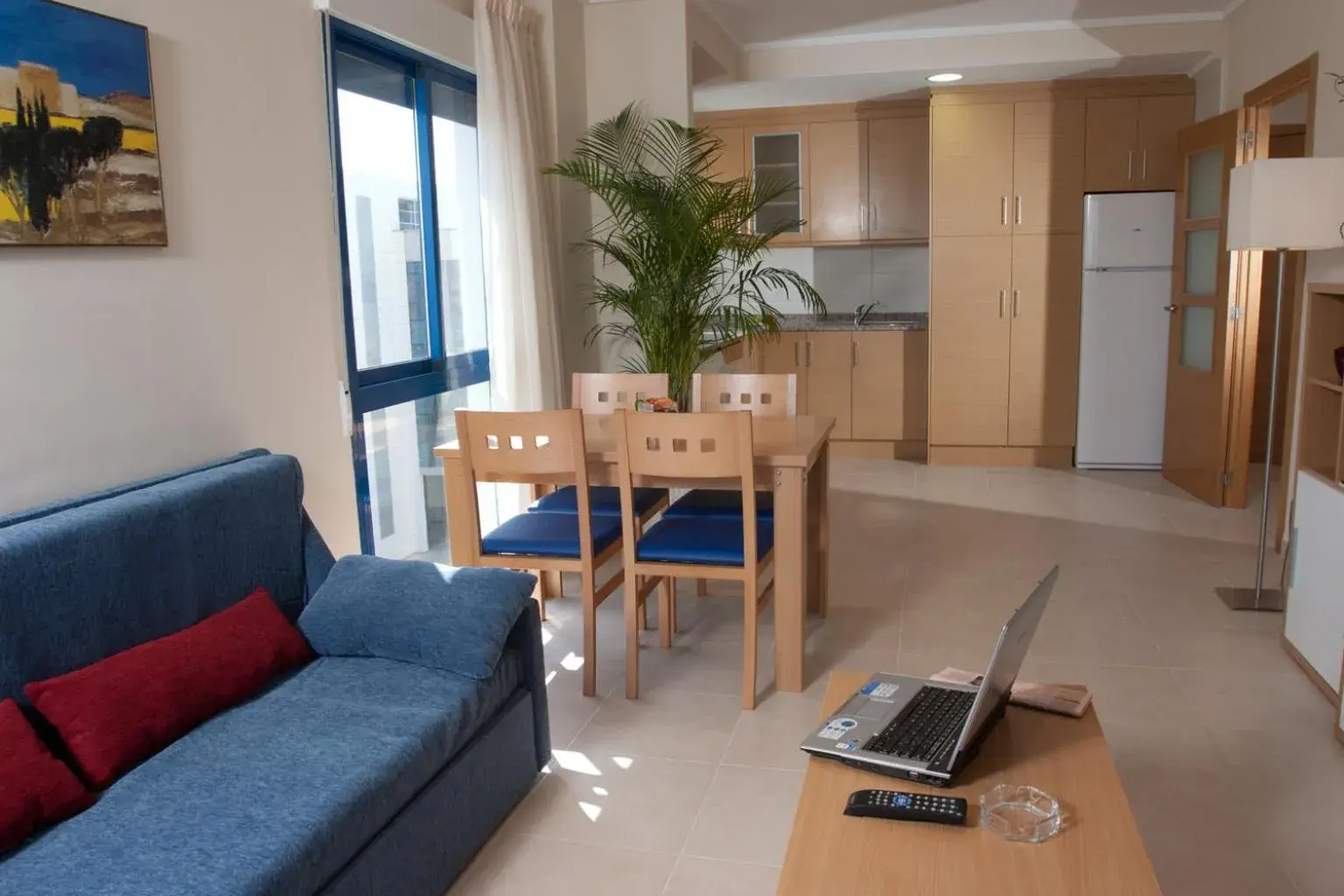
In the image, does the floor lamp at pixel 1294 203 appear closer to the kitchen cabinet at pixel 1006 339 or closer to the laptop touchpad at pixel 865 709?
the laptop touchpad at pixel 865 709

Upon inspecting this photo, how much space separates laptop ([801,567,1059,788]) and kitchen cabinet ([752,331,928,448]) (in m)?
4.87

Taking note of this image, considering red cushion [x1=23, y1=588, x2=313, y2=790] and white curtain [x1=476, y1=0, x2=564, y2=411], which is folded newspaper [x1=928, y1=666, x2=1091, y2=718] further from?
white curtain [x1=476, y1=0, x2=564, y2=411]

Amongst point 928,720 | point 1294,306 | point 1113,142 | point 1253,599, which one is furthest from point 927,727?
point 1113,142

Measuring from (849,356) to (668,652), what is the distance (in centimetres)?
372

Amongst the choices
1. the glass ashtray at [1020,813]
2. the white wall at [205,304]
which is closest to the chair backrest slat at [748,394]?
the white wall at [205,304]

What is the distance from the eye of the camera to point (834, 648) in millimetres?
3668

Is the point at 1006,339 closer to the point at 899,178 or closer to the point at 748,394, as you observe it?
the point at 899,178

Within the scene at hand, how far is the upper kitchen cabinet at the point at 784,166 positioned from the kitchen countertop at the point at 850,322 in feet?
1.80

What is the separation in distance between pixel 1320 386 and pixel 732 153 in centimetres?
437

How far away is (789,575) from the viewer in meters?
3.29

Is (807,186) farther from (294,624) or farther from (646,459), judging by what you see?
(294,624)

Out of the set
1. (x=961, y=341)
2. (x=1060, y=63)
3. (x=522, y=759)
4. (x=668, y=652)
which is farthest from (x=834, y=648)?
(x=1060, y=63)

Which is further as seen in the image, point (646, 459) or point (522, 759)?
point (646, 459)

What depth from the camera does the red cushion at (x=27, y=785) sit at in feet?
5.87
